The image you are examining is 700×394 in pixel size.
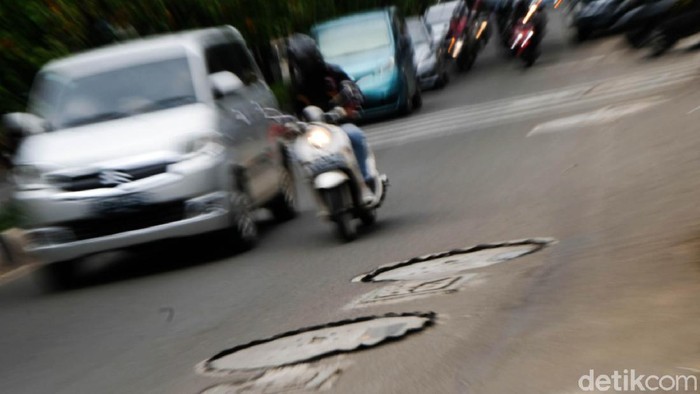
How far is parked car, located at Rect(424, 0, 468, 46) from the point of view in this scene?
3231 centimetres

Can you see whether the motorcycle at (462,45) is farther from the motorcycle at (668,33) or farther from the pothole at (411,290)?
the pothole at (411,290)

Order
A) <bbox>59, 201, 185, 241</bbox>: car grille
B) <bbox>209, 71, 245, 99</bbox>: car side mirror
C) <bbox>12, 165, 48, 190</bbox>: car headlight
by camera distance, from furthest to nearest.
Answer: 1. <bbox>209, 71, 245, 99</bbox>: car side mirror
2. <bbox>12, 165, 48, 190</bbox>: car headlight
3. <bbox>59, 201, 185, 241</bbox>: car grille

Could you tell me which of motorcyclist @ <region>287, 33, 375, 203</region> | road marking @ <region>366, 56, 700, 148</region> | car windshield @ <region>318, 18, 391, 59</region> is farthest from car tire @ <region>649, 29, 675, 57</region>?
motorcyclist @ <region>287, 33, 375, 203</region>

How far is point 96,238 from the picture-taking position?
11.4 metres

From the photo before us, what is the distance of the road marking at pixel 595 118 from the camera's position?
17391mm

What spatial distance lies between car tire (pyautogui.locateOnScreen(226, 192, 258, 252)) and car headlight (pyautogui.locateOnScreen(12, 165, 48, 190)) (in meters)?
1.59

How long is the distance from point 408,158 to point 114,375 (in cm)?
1047

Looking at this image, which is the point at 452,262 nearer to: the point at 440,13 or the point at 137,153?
the point at 137,153

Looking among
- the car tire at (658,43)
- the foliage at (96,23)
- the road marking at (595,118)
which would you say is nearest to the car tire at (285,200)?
the road marking at (595,118)

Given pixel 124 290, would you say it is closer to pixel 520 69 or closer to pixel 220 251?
pixel 220 251

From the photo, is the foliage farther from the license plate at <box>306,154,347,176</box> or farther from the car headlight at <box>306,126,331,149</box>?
the license plate at <box>306,154,347,176</box>

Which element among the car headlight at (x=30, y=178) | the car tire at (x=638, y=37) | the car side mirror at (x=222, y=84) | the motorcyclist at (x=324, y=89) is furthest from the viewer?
the car tire at (x=638, y=37)

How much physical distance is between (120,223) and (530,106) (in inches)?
436

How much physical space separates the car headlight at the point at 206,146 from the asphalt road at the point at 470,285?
3.14 ft
